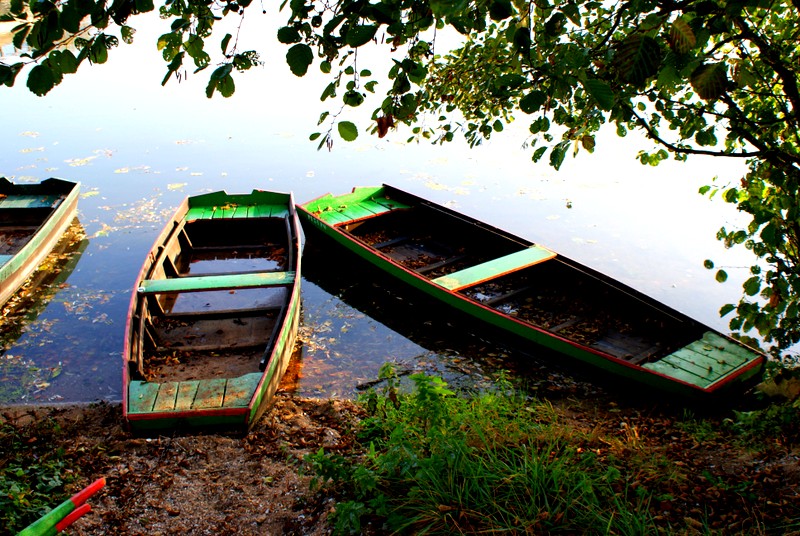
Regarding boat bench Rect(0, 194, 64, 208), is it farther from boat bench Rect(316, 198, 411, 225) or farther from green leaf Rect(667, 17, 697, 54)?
green leaf Rect(667, 17, 697, 54)

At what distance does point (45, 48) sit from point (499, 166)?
13.0 meters

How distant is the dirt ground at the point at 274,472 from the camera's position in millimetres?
3783

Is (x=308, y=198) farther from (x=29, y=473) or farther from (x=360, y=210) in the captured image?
(x=29, y=473)

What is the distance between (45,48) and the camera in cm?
189

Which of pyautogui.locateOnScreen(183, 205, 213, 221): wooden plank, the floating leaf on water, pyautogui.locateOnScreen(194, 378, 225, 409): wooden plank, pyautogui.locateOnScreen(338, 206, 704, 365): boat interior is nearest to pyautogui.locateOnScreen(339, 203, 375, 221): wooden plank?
pyautogui.locateOnScreen(338, 206, 704, 365): boat interior

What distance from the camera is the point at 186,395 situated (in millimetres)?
5672

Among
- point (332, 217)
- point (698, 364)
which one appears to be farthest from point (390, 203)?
point (698, 364)

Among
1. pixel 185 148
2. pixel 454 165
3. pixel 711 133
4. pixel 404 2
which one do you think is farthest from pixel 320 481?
pixel 185 148

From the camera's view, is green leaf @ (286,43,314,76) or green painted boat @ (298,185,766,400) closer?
green leaf @ (286,43,314,76)

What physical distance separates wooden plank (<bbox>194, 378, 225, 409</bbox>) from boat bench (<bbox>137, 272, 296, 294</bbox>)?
5.64 feet

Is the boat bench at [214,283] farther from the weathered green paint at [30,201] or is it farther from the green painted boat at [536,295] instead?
the weathered green paint at [30,201]

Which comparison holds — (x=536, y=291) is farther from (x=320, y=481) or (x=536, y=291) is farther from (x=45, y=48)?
(x=45, y=48)

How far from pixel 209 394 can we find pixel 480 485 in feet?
9.88

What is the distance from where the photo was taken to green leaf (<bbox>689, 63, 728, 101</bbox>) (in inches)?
79.4
